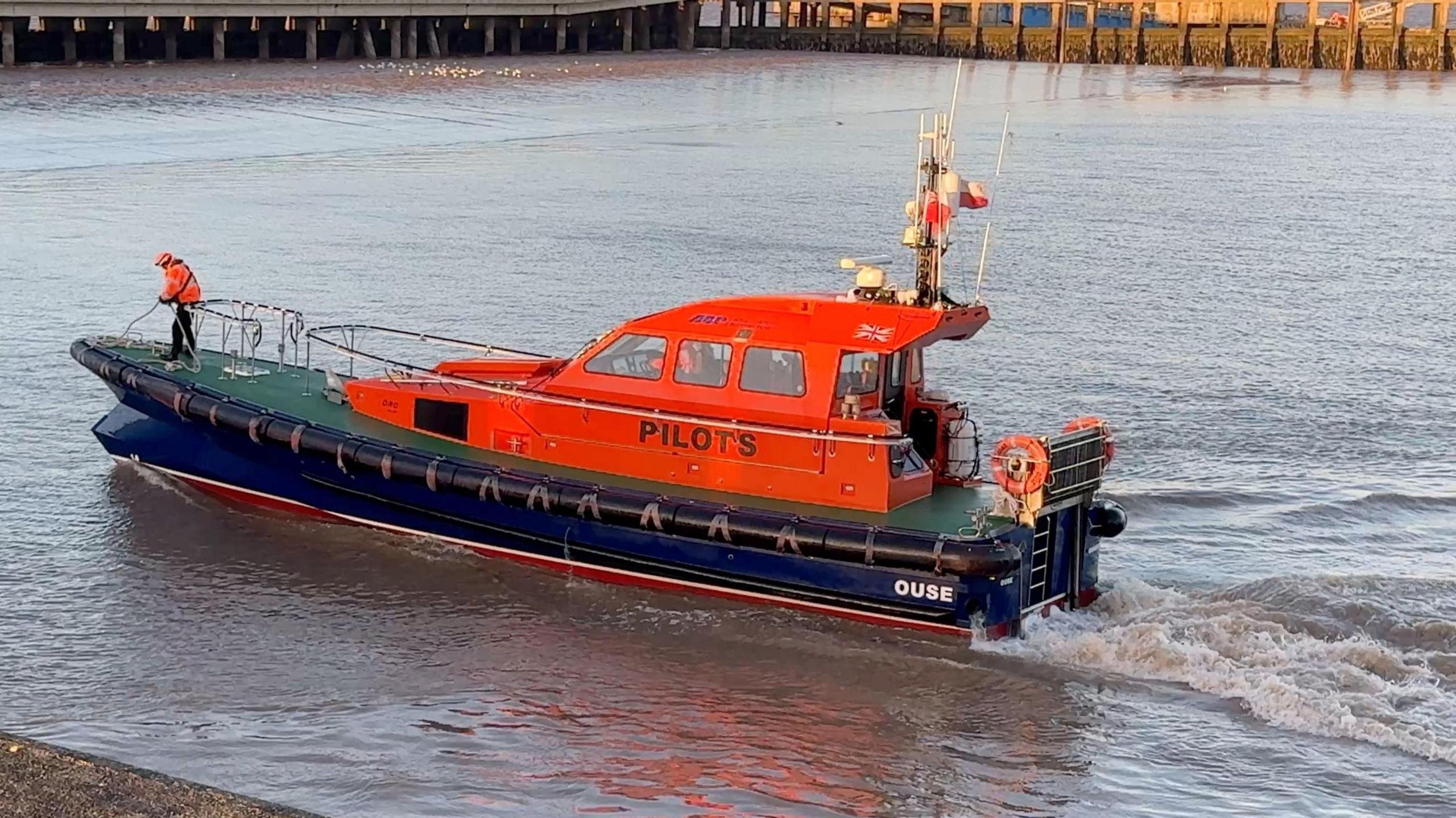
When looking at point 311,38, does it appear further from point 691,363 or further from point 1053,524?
point 1053,524

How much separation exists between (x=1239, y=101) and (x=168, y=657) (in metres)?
45.1

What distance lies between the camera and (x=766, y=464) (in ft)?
37.5

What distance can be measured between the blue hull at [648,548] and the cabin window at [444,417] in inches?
22.0

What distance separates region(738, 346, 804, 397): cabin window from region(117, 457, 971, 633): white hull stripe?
4.23ft

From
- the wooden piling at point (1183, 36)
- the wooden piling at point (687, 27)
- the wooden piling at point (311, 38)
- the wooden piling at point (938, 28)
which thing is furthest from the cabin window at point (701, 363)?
the wooden piling at point (938, 28)

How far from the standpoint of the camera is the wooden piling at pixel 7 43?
152 feet

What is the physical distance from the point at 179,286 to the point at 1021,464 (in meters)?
6.77

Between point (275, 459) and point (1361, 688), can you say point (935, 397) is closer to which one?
point (1361, 688)

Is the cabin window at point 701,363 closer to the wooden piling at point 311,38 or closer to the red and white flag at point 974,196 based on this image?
the red and white flag at point 974,196

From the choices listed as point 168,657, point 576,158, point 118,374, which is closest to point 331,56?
point 576,158

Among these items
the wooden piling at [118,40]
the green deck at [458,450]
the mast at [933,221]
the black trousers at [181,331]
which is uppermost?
the wooden piling at [118,40]

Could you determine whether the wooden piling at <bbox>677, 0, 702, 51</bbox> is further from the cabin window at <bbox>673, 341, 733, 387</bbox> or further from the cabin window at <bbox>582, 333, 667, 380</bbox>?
the cabin window at <bbox>673, 341, 733, 387</bbox>

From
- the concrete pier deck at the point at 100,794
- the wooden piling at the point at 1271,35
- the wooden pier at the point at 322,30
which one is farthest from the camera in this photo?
the wooden piling at the point at 1271,35

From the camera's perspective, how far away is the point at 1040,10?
340 ft
